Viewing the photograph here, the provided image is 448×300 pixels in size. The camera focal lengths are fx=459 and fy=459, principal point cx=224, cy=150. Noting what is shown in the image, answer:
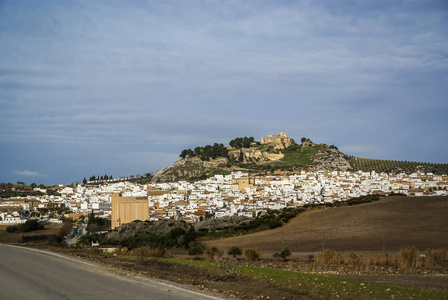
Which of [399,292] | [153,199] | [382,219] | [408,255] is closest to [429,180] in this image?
[153,199]

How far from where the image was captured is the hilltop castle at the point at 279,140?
173 meters

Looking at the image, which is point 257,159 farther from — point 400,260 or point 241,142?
point 400,260

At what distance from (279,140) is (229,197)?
85004 mm

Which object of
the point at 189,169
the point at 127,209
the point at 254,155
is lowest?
the point at 127,209

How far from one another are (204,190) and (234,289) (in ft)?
342

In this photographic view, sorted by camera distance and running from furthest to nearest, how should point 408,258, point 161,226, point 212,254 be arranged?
point 161,226 → point 212,254 → point 408,258

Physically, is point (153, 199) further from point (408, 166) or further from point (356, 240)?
point (408, 166)

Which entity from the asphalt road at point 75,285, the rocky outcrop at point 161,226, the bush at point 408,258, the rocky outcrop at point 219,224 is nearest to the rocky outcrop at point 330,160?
the rocky outcrop at point 219,224

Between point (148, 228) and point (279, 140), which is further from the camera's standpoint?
point (279, 140)

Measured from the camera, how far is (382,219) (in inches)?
1304

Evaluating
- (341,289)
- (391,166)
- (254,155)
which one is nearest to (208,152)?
(254,155)

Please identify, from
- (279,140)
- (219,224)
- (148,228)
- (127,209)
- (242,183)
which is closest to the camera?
(148,228)

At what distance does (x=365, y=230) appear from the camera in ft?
99.8

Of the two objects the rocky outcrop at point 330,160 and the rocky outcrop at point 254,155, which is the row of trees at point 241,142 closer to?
the rocky outcrop at point 254,155
